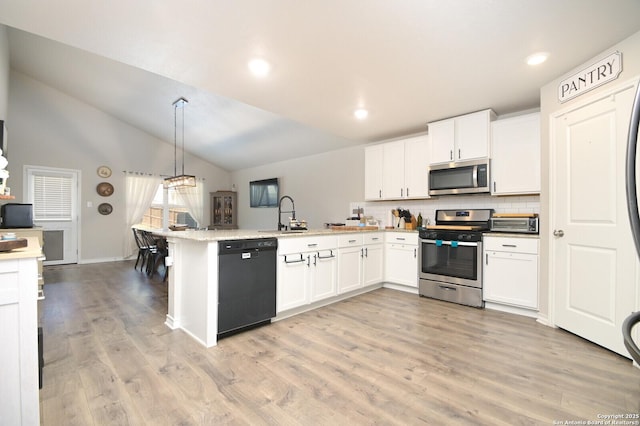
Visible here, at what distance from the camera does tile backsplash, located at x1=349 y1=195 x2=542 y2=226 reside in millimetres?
3318

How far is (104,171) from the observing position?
6.27m

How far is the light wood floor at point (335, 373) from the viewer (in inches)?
59.2

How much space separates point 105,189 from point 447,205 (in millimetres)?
6761

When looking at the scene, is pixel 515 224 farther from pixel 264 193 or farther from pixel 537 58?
pixel 264 193

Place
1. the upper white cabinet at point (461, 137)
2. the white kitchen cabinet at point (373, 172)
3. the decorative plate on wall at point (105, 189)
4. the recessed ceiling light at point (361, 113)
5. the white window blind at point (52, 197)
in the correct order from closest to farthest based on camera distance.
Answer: the upper white cabinet at point (461, 137) < the recessed ceiling light at point (361, 113) < the white kitchen cabinet at point (373, 172) < the white window blind at point (52, 197) < the decorative plate on wall at point (105, 189)

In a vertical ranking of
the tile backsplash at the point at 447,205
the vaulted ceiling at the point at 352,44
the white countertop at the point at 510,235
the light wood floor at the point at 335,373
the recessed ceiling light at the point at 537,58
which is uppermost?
the vaulted ceiling at the point at 352,44

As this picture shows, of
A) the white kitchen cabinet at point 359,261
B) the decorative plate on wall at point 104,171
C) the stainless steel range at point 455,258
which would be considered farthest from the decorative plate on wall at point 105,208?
the stainless steel range at point 455,258

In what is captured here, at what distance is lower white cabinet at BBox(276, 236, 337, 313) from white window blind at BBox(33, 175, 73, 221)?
18.8 feet

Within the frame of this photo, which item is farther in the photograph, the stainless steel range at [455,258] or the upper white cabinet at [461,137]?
the upper white cabinet at [461,137]

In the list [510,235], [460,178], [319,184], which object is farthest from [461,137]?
[319,184]

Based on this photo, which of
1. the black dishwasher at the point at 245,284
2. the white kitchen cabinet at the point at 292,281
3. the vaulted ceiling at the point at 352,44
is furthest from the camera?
the white kitchen cabinet at the point at 292,281

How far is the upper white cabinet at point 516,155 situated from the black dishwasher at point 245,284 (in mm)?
2586

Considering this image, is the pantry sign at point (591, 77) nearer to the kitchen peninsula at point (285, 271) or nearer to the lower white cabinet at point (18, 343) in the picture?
the kitchen peninsula at point (285, 271)

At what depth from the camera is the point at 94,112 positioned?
612 centimetres
